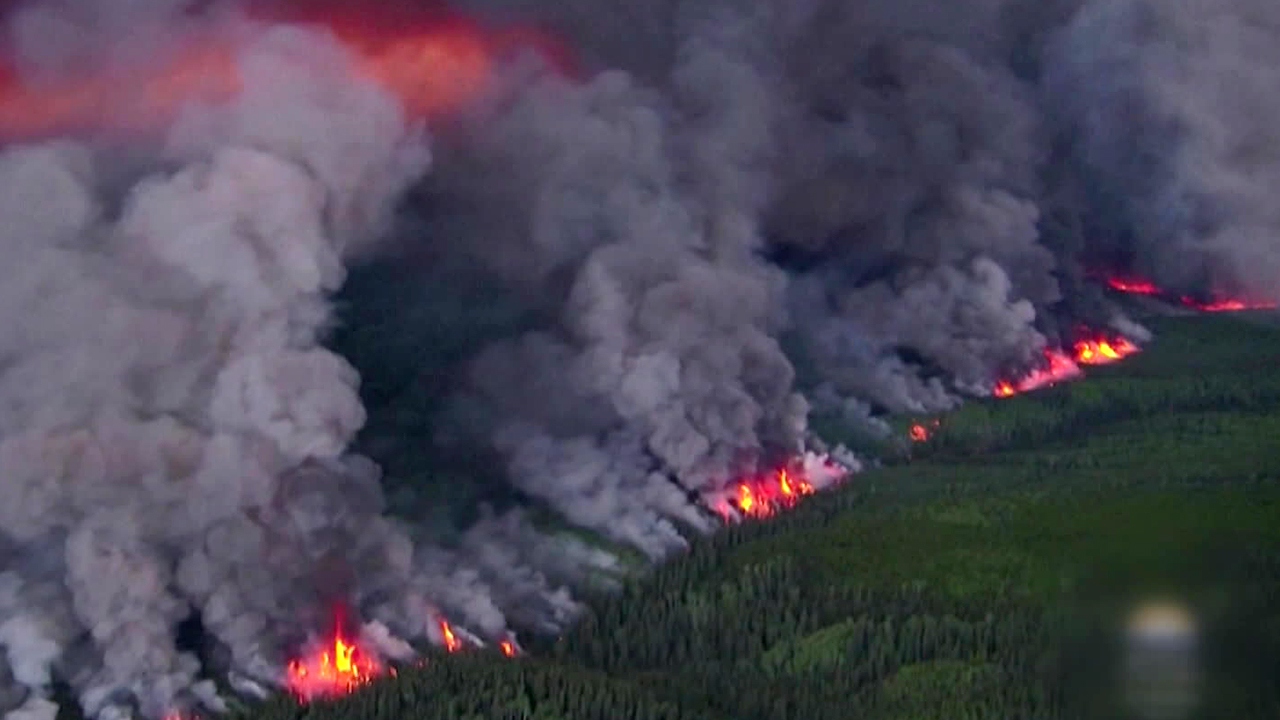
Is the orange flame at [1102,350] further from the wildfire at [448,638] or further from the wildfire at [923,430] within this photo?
the wildfire at [448,638]

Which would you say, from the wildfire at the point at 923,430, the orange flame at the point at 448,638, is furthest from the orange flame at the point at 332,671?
the wildfire at the point at 923,430

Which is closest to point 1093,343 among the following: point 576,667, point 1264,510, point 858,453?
point 858,453

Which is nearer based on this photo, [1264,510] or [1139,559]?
[1139,559]

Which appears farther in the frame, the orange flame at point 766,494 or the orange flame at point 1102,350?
the orange flame at point 1102,350

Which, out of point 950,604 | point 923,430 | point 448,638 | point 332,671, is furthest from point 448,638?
point 923,430

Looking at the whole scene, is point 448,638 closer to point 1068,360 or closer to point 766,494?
point 766,494

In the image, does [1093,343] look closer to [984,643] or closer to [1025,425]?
[1025,425]
